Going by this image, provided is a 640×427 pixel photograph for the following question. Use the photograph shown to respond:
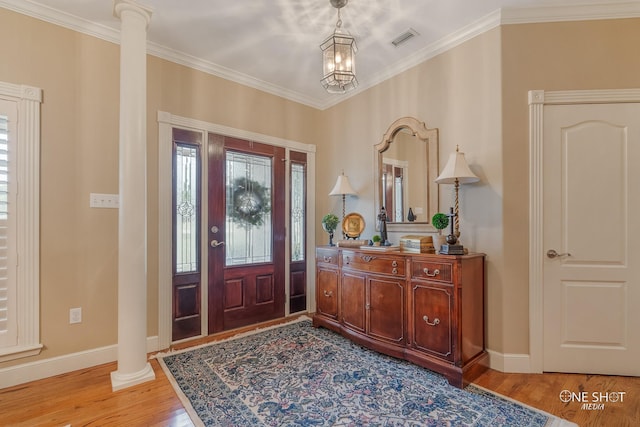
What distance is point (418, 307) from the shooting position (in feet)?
8.17

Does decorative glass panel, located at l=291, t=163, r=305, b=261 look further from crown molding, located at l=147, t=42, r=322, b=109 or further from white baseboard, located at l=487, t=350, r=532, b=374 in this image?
white baseboard, located at l=487, t=350, r=532, b=374

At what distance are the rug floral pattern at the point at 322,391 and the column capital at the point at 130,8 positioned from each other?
9.21ft

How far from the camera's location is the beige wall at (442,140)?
2.41m

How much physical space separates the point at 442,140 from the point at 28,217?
352 centimetres

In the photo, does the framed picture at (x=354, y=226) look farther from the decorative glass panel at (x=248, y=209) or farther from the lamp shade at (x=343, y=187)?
the decorative glass panel at (x=248, y=209)

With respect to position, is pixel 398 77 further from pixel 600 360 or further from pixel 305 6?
pixel 600 360

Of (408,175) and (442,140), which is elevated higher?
(442,140)

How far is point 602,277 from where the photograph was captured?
2.38 meters

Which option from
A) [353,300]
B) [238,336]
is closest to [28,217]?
[238,336]

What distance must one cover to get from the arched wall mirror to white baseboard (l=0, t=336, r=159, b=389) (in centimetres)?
292

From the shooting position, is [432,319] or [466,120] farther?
[466,120]

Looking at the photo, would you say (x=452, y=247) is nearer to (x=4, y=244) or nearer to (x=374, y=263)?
(x=374, y=263)

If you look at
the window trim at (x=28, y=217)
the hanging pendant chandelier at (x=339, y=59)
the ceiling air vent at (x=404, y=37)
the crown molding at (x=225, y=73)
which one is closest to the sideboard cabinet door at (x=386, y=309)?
the hanging pendant chandelier at (x=339, y=59)

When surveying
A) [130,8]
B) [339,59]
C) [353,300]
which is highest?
[130,8]
